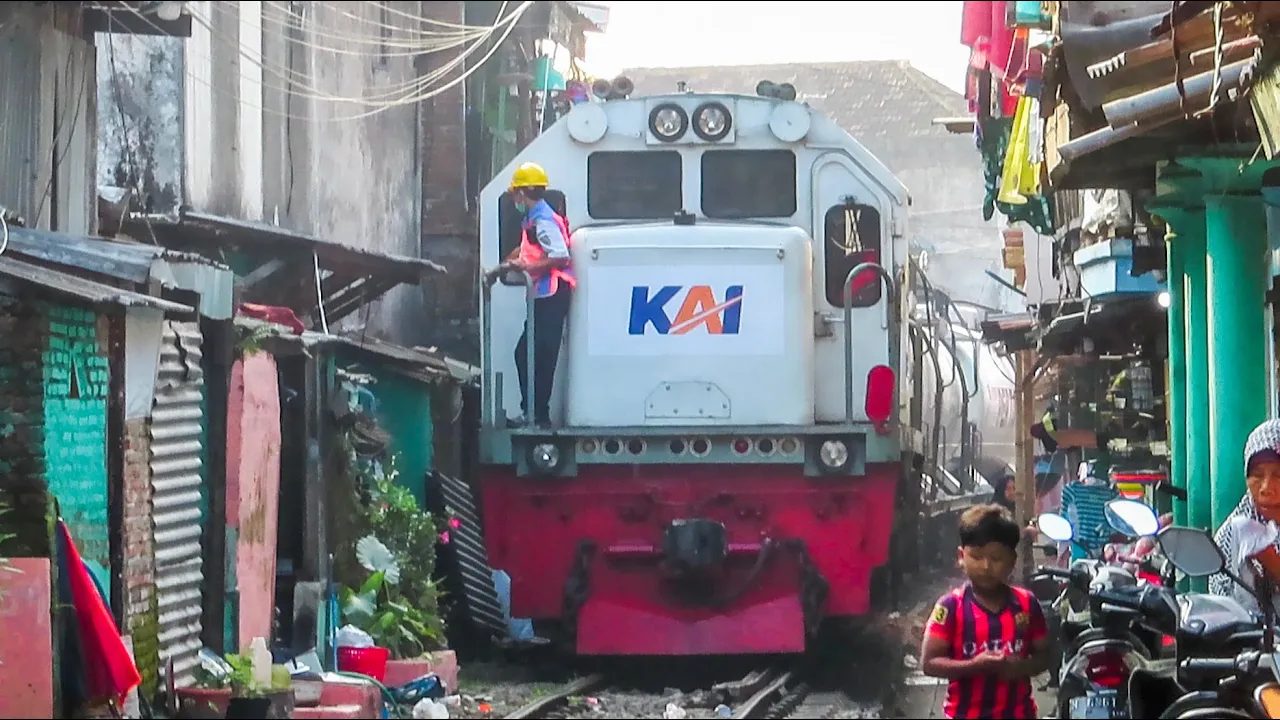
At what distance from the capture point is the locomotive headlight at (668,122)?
35.8 feet

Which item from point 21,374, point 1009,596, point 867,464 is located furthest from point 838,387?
point 1009,596

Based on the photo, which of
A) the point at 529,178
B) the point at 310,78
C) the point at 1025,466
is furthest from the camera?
the point at 310,78

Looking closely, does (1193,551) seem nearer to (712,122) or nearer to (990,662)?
(990,662)

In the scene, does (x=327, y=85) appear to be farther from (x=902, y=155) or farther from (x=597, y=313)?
(x=902, y=155)

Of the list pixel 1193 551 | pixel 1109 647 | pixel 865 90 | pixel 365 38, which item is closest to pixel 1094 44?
pixel 1109 647

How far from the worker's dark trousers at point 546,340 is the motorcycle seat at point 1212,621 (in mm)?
5874

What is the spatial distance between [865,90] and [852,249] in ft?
101

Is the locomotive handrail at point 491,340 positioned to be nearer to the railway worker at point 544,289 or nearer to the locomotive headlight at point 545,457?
the railway worker at point 544,289

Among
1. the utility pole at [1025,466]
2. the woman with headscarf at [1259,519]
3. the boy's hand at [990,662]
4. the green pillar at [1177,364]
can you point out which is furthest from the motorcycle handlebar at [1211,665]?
the utility pole at [1025,466]

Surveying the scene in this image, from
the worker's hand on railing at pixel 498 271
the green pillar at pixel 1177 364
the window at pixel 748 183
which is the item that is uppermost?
the window at pixel 748 183

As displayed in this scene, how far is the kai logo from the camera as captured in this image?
402 inches

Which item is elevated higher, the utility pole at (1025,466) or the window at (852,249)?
the window at (852,249)

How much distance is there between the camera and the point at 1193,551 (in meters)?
4.69

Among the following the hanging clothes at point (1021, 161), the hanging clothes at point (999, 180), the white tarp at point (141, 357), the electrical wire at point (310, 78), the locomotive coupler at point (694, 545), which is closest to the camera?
the white tarp at point (141, 357)
